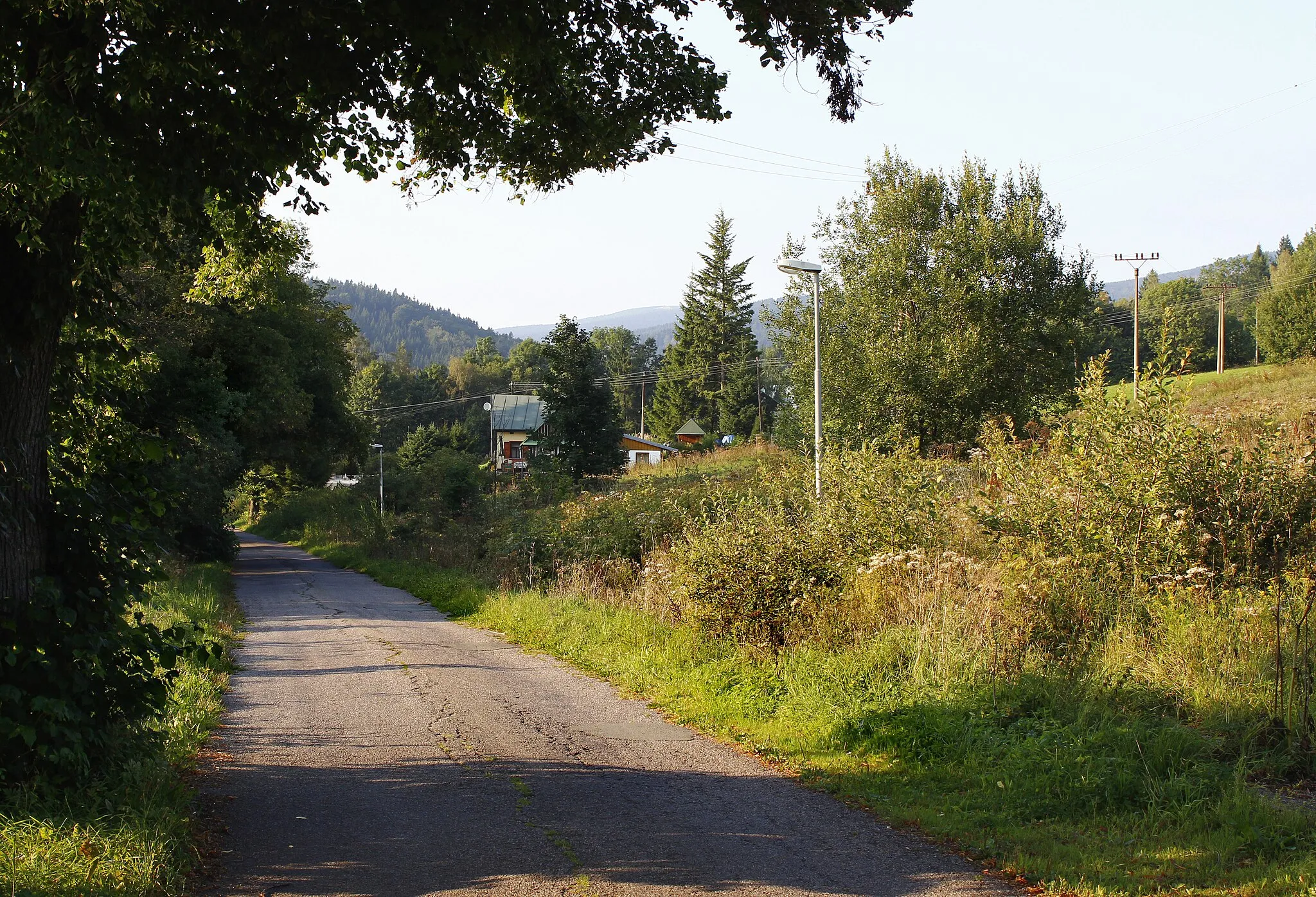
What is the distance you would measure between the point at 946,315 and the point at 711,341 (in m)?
51.6

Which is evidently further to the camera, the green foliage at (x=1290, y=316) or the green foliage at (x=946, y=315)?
the green foliage at (x=1290, y=316)

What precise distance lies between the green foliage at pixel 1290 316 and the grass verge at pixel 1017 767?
54.6 m

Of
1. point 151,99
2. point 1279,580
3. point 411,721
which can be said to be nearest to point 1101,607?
point 1279,580

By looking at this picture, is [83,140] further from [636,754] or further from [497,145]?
[636,754]

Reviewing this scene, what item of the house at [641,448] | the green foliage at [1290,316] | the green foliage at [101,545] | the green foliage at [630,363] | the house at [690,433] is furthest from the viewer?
the green foliage at [630,363]

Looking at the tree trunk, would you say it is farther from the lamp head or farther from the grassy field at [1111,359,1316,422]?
the grassy field at [1111,359,1316,422]

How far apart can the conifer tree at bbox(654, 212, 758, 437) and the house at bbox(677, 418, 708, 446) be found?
3926 mm

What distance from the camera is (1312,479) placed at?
28.9 feet

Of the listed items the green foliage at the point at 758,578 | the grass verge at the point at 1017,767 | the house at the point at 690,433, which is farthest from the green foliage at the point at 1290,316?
the grass verge at the point at 1017,767

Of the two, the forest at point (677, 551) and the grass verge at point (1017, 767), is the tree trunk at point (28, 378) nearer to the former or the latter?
the forest at point (677, 551)

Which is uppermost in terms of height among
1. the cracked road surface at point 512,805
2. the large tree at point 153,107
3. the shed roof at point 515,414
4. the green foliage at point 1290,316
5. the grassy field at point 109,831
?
the green foliage at point 1290,316

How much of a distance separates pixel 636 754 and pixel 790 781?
4.34ft

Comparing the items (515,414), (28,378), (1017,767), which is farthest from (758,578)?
(515,414)

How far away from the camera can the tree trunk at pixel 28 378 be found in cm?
512
